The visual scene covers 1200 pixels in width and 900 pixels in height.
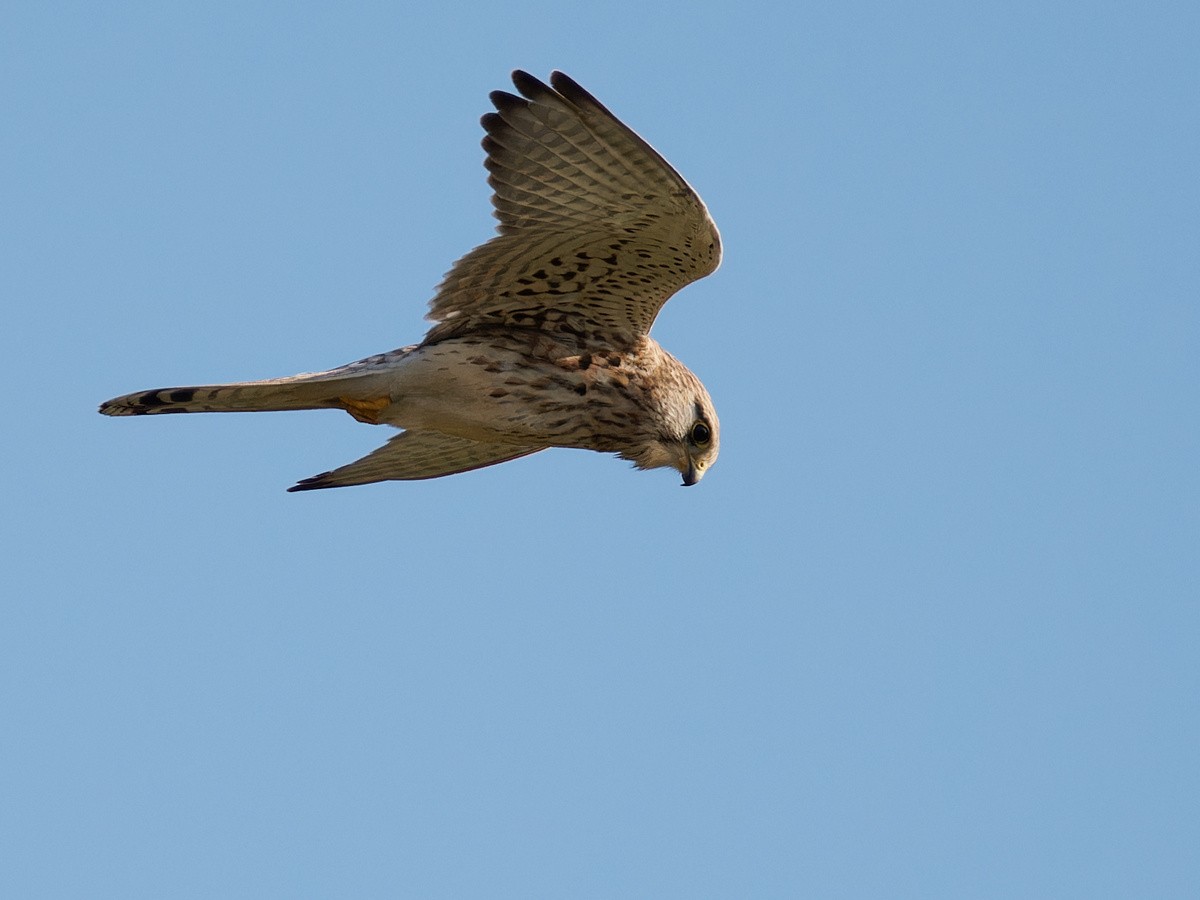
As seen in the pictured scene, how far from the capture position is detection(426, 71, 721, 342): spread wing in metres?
6.84

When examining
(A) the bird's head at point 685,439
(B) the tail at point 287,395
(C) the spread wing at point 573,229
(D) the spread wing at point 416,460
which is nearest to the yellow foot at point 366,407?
(B) the tail at point 287,395

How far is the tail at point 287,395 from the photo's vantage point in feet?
23.3

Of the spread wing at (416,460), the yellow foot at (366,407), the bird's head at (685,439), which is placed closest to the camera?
the yellow foot at (366,407)

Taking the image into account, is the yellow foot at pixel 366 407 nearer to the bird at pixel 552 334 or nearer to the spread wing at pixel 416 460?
the bird at pixel 552 334

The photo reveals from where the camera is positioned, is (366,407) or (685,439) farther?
(685,439)

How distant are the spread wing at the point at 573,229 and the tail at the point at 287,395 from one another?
0.34m

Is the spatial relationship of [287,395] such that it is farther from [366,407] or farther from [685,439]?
[685,439]

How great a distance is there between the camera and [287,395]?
7320mm

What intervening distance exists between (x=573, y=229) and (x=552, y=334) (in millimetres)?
578

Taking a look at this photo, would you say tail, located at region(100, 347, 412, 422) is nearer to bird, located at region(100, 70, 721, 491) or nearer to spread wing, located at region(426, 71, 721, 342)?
bird, located at region(100, 70, 721, 491)

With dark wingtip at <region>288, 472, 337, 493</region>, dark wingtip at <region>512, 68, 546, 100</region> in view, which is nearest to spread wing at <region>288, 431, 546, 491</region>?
dark wingtip at <region>288, 472, 337, 493</region>

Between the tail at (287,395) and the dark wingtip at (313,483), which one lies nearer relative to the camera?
the tail at (287,395)

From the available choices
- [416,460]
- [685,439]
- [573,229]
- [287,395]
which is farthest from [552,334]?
[416,460]

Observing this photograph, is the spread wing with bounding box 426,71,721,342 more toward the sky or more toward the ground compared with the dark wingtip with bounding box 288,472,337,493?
more toward the sky
